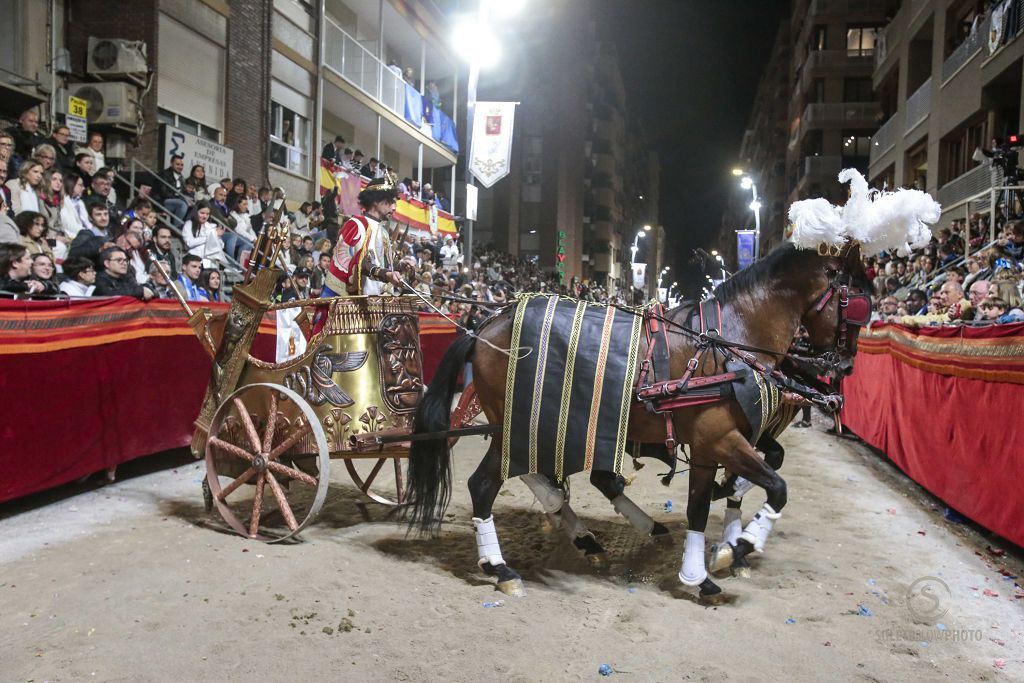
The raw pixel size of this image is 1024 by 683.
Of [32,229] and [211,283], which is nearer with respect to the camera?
[32,229]

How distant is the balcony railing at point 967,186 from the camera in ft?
55.2

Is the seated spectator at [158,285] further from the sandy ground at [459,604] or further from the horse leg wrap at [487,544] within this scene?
the horse leg wrap at [487,544]

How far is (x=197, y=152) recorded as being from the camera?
45.7 feet

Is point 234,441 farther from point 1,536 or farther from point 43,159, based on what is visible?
point 43,159

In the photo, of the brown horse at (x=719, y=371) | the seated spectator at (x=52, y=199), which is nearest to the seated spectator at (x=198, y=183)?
the seated spectator at (x=52, y=199)

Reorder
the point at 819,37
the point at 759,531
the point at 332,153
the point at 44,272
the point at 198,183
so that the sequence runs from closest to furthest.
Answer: the point at 759,531 → the point at 44,272 → the point at 198,183 → the point at 332,153 → the point at 819,37

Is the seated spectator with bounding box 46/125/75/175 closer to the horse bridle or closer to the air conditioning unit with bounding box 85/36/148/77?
the air conditioning unit with bounding box 85/36/148/77

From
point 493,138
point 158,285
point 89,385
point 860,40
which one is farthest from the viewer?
point 860,40

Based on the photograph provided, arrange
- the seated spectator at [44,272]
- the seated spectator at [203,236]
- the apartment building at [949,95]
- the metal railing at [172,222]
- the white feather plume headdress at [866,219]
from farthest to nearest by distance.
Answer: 1. the apartment building at [949,95]
2. the metal railing at [172,222]
3. the seated spectator at [203,236]
4. the seated spectator at [44,272]
5. the white feather plume headdress at [866,219]

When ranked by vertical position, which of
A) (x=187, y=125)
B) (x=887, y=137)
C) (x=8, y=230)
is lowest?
(x=8, y=230)

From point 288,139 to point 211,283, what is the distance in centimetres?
961

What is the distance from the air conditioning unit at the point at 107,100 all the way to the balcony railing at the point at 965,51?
18371mm

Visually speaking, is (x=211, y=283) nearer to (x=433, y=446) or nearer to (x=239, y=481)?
(x=239, y=481)

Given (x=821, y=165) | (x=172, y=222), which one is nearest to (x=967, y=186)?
(x=172, y=222)
